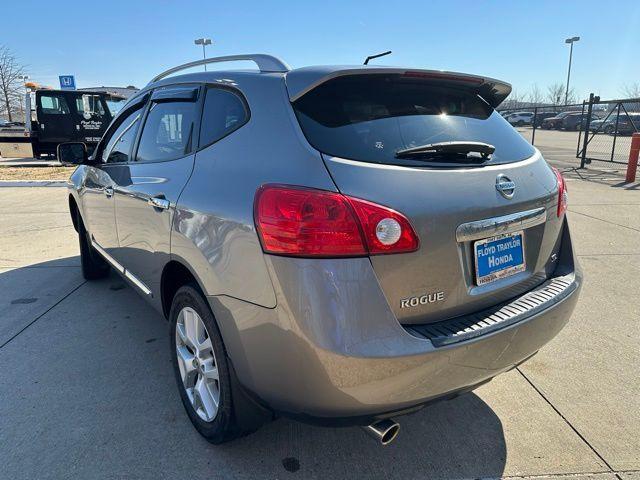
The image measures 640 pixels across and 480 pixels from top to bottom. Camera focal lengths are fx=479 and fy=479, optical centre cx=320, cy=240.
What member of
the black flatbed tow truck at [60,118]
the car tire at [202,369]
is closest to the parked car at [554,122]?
the black flatbed tow truck at [60,118]

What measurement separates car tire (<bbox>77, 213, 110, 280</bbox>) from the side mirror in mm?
724

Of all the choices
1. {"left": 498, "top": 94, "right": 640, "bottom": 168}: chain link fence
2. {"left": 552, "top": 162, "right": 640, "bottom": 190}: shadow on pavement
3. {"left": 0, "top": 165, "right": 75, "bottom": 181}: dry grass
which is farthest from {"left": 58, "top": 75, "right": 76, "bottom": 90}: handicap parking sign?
{"left": 552, "top": 162, "right": 640, "bottom": 190}: shadow on pavement

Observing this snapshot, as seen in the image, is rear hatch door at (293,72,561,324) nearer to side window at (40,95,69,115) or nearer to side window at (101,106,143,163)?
side window at (101,106,143,163)

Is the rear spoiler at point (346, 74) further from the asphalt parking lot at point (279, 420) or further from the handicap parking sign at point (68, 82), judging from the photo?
the handicap parking sign at point (68, 82)

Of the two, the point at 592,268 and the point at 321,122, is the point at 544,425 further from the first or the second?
the point at 592,268

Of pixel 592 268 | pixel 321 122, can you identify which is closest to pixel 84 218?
pixel 321 122

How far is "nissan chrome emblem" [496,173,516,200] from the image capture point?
2045 mm

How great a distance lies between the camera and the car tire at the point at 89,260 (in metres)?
4.63

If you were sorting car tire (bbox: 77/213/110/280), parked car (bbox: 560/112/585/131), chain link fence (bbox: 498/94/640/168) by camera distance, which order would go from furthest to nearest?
parked car (bbox: 560/112/585/131), chain link fence (bbox: 498/94/640/168), car tire (bbox: 77/213/110/280)

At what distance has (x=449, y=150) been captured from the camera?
6.65 feet

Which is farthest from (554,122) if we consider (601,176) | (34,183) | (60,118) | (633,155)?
(34,183)

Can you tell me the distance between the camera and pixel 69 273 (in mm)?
5043

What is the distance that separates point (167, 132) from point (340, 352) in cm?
186

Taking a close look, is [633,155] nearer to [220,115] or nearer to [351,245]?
[220,115]
